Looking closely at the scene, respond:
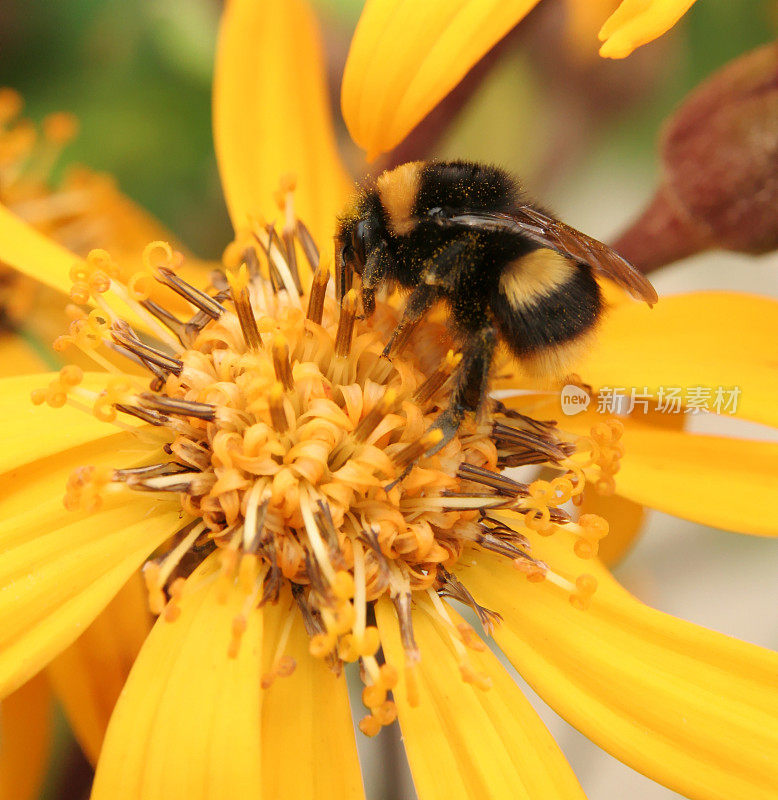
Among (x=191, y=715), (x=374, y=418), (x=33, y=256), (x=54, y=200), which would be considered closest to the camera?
(x=191, y=715)

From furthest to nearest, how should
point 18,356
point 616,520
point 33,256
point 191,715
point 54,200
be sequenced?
point 54,200, point 18,356, point 616,520, point 33,256, point 191,715

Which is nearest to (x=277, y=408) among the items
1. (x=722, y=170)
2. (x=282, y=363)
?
(x=282, y=363)

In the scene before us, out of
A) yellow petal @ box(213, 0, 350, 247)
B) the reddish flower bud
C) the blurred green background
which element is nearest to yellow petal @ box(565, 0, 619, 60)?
the blurred green background

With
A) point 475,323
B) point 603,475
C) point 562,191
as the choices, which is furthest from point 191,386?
point 562,191

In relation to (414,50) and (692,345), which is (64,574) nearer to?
(414,50)

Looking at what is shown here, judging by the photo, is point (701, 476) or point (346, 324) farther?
point (701, 476)

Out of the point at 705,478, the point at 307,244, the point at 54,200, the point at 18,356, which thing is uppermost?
the point at 54,200

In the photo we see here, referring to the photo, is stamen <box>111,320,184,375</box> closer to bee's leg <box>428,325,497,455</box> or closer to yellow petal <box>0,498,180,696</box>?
yellow petal <box>0,498,180,696</box>
